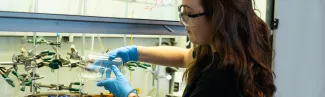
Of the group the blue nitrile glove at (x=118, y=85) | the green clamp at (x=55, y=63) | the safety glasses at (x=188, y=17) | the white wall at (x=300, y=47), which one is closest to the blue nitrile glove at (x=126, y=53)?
the blue nitrile glove at (x=118, y=85)

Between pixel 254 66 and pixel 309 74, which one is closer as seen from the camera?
pixel 254 66

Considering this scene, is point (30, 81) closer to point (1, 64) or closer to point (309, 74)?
point (1, 64)

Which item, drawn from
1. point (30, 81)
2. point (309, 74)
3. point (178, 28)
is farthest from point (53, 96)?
point (309, 74)

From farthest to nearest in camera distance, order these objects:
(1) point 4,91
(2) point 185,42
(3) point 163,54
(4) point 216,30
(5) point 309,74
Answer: (2) point 185,42, (5) point 309,74, (1) point 4,91, (3) point 163,54, (4) point 216,30

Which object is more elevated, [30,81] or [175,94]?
[30,81]

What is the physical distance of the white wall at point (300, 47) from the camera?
6.47ft

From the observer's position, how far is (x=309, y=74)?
6.67 ft

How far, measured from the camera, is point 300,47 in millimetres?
1997

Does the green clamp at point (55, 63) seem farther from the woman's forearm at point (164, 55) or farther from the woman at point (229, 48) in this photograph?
the woman at point (229, 48)

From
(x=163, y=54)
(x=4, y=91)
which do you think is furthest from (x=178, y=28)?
(x=4, y=91)

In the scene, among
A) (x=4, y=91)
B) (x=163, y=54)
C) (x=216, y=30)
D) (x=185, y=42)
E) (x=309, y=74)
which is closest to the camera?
(x=216, y=30)

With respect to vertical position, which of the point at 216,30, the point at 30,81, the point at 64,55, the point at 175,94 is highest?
the point at 216,30

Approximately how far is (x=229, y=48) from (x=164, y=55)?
0.56 metres

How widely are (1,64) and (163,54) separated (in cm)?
76
